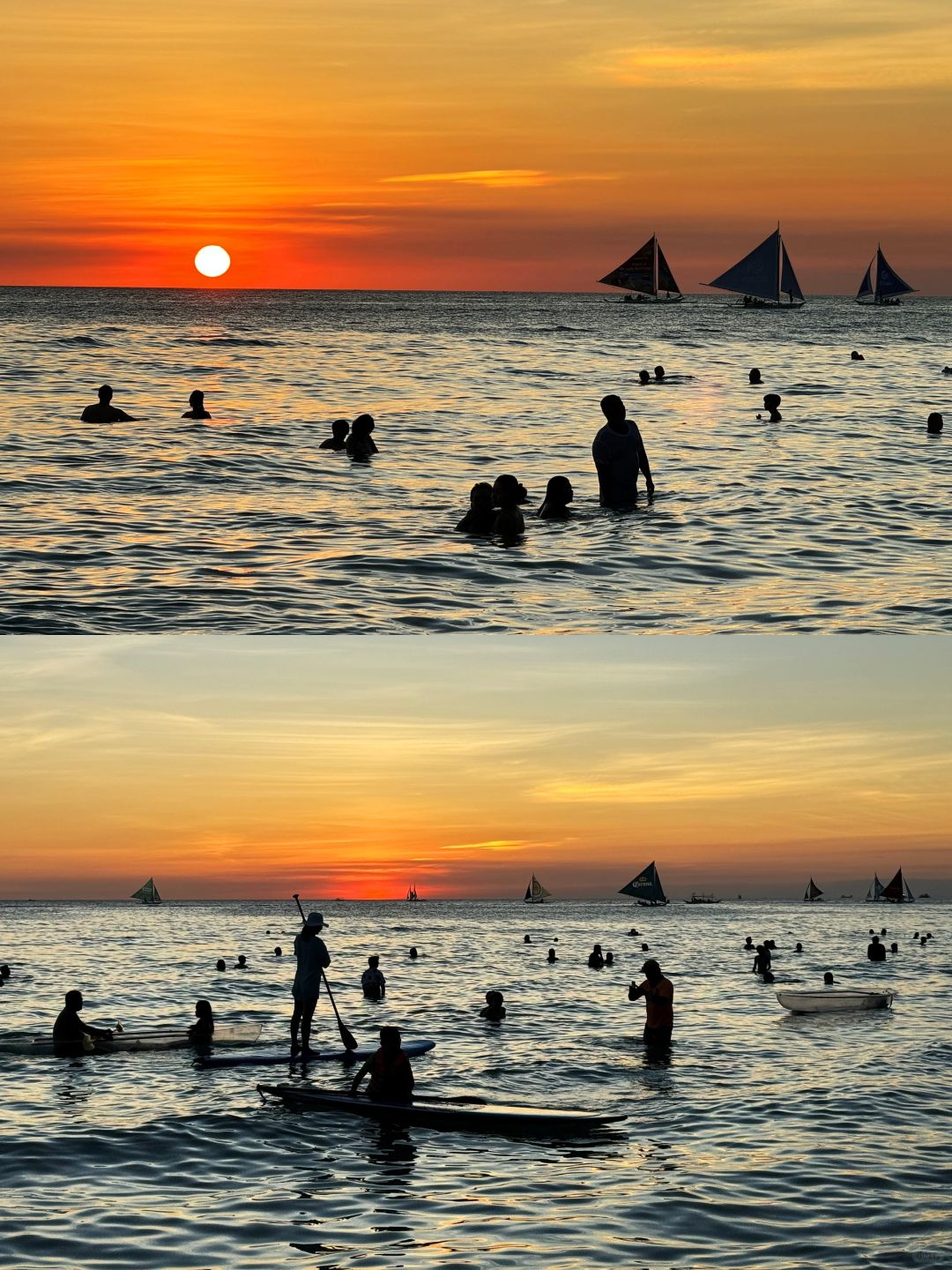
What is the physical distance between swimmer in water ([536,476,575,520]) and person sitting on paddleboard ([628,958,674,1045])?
960 centimetres

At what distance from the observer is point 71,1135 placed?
1831 cm

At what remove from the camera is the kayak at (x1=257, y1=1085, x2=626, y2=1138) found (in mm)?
17609

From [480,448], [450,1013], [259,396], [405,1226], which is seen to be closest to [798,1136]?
[405,1226]

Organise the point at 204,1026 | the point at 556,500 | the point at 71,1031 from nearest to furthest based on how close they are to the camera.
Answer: the point at 71,1031
the point at 204,1026
the point at 556,500

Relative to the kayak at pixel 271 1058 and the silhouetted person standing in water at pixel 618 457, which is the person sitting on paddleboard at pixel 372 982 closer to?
the kayak at pixel 271 1058

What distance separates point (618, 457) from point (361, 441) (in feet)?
45.0

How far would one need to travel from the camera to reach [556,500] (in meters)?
29.6

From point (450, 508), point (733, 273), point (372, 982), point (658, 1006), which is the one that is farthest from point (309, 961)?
point (733, 273)

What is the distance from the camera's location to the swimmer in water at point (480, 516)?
29.0 metres

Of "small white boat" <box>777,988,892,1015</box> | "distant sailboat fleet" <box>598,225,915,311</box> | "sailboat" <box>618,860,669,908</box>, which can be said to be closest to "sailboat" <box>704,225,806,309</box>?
"distant sailboat fleet" <box>598,225,915,311</box>

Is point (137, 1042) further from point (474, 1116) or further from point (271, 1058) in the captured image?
point (474, 1116)

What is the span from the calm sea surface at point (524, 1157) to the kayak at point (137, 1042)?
0.44 meters

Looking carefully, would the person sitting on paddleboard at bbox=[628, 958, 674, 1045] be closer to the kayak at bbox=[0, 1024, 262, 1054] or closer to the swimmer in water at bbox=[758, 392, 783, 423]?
the kayak at bbox=[0, 1024, 262, 1054]

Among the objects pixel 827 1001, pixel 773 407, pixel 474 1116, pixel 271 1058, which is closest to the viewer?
pixel 474 1116
